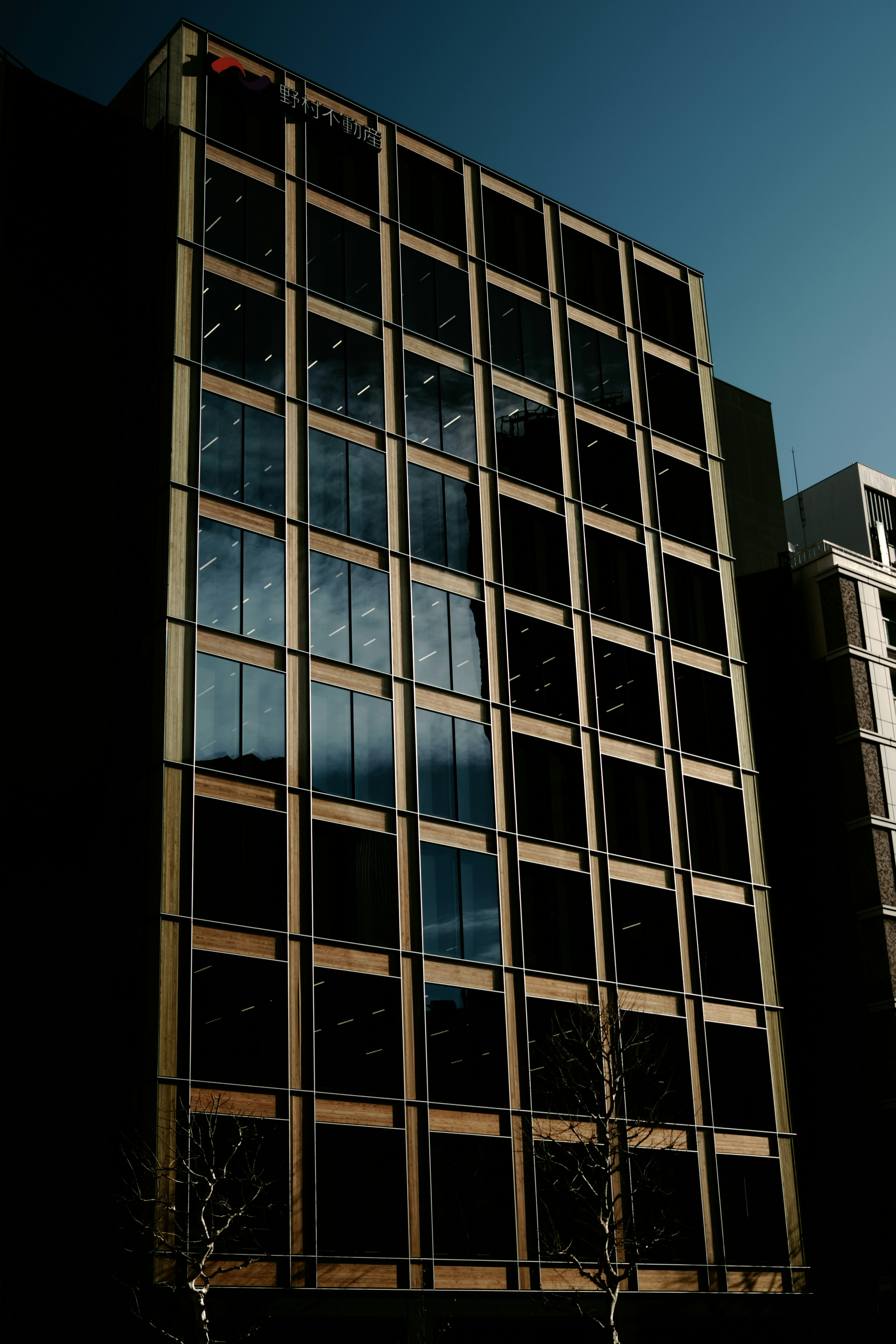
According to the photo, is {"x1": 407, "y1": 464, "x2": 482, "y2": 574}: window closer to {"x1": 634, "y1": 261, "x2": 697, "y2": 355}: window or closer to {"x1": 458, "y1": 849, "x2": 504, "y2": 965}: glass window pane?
{"x1": 458, "y1": 849, "x2": 504, "y2": 965}: glass window pane

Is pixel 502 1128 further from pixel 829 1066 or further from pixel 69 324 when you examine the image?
pixel 69 324

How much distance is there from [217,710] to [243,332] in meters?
13.0

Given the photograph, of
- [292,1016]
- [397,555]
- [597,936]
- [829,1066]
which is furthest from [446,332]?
[829,1066]

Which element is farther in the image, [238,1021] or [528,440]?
[528,440]

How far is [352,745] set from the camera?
139ft

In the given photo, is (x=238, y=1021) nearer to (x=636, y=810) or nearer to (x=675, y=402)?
(x=636, y=810)

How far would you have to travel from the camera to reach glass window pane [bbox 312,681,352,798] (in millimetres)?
41531

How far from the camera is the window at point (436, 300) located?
164ft

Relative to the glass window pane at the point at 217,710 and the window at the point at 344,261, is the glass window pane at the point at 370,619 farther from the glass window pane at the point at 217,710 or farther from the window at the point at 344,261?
the window at the point at 344,261

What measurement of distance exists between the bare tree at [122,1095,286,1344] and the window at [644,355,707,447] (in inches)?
1281

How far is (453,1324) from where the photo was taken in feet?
127

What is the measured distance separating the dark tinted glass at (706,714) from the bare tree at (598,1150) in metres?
11.4

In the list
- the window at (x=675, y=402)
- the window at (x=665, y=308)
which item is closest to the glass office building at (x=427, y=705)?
the window at (x=675, y=402)

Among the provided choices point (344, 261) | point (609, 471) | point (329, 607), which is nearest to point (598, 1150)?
point (329, 607)
